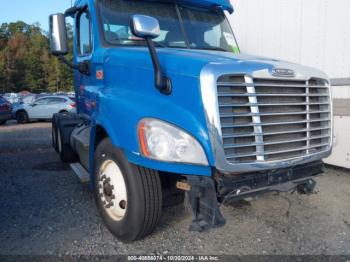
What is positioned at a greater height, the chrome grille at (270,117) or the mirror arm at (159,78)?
the mirror arm at (159,78)

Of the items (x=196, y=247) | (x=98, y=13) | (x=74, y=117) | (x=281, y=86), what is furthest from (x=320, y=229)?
(x=74, y=117)

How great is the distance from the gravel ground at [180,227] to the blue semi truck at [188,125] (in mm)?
334

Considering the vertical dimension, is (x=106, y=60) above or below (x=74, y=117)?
above

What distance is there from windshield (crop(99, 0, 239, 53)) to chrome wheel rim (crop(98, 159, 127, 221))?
1.41 metres

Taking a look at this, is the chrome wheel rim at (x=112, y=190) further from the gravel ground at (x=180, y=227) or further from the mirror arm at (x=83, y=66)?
the mirror arm at (x=83, y=66)

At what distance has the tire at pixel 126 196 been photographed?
3525 mm

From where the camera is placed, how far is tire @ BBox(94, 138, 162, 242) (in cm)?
353

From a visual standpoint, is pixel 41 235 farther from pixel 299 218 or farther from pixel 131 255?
pixel 299 218

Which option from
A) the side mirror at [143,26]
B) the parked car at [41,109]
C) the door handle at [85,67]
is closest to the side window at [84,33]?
the door handle at [85,67]

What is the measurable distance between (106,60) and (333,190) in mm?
3660

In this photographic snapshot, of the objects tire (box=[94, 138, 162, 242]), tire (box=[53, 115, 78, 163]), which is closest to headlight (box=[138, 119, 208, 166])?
tire (box=[94, 138, 162, 242])

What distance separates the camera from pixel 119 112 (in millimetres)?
3580

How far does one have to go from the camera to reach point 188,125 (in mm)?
3139

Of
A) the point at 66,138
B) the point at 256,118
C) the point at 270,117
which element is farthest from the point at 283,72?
the point at 66,138
